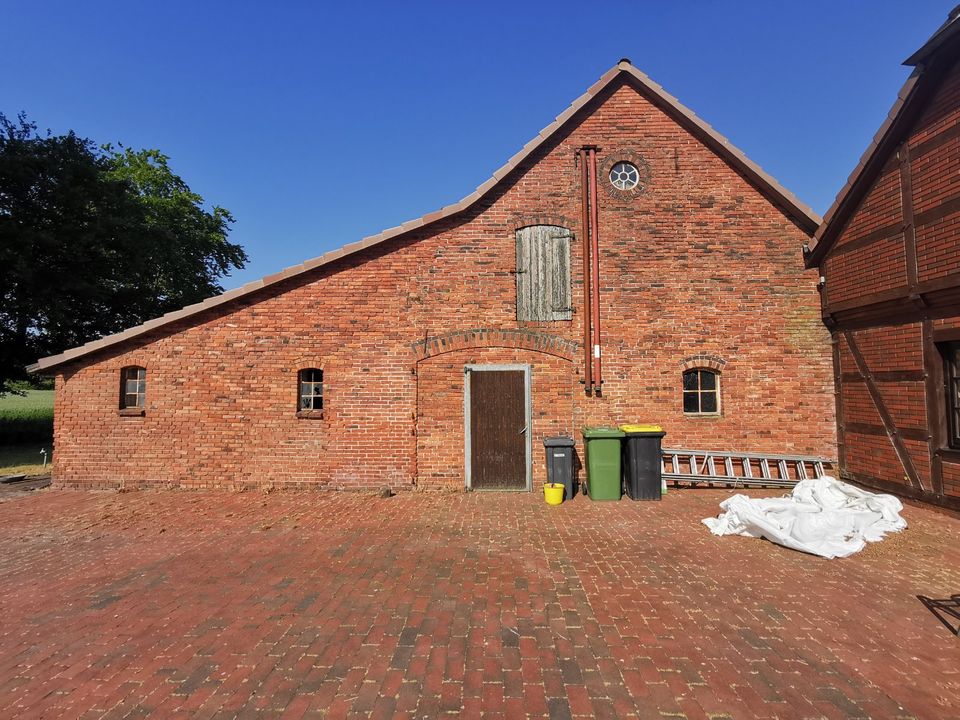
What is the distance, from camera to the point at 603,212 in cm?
900

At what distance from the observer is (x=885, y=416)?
7.46 metres

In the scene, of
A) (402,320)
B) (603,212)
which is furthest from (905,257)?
(402,320)

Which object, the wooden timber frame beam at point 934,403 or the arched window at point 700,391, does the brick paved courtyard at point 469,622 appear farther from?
the arched window at point 700,391

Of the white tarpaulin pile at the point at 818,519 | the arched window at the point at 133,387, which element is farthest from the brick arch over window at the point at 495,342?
the arched window at the point at 133,387

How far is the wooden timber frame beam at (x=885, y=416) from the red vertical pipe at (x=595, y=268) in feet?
15.2

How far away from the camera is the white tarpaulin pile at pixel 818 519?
17.9ft

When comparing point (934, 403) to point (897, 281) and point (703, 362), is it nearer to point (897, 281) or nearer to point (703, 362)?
point (897, 281)

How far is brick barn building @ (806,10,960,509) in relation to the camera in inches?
252

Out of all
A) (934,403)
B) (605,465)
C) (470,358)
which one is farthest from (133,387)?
(934,403)

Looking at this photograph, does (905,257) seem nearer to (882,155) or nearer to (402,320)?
(882,155)

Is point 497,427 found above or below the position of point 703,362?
below

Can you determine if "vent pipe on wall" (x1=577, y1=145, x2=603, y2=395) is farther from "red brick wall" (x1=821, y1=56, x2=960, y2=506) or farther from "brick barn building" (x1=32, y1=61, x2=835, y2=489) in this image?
"red brick wall" (x1=821, y1=56, x2=960, y2=506)

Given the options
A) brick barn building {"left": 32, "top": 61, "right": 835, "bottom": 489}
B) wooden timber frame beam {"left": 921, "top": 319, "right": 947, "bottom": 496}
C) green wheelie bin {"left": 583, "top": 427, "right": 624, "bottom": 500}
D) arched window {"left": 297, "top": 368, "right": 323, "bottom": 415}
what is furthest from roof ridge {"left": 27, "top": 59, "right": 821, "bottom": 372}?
green wheelie bin {"left": 583, "top": 427, "right": 624, "bottom": 500}

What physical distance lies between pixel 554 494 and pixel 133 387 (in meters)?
8.70
